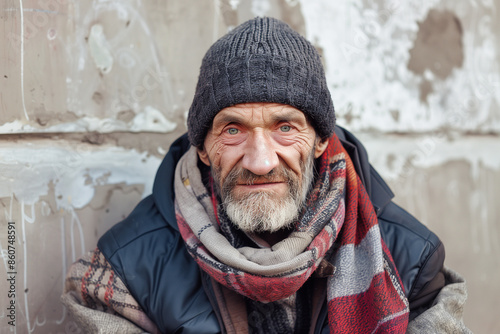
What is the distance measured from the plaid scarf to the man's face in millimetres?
86

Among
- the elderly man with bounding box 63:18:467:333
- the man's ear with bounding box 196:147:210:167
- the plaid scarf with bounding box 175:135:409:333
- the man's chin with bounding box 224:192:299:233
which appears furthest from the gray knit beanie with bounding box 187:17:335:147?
the man's chin with bounding box 224:192:299:233

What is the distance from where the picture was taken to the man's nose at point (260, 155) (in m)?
1.96

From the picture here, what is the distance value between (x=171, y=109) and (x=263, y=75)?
1.01 meters

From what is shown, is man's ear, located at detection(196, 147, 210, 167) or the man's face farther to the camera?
man's ear, located at detection(196, 147, 210, 167)

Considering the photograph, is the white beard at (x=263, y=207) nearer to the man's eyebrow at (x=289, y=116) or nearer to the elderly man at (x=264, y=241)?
the elderly man at (x=264, y=241)

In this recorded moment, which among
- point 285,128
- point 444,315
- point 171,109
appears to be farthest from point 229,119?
point 444,315

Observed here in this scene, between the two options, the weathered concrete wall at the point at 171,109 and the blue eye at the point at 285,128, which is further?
the weathered concrete wall at the point at 171,109

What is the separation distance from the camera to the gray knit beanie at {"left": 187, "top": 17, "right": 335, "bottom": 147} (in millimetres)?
1949

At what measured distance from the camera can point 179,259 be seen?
7.05 ft

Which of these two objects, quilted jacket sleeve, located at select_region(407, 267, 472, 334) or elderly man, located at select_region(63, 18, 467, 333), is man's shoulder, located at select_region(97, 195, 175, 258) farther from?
quilted jacket sleeve, located at select_region(407, 267, 472, 334)

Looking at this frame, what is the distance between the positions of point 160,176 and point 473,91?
290cm

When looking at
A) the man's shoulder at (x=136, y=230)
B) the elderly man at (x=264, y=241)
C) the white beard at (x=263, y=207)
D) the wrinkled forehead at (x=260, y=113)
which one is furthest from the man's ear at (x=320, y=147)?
the man's shoulder at (x=136, y=230)

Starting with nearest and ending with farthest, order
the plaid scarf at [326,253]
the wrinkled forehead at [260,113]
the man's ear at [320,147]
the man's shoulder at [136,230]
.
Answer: the plaid scarf at [326,253] → the wrinkled forehead at [260,113] → the man's shoulder at [136,230] → the man's ear at [320,147]

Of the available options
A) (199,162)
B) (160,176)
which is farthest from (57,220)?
(199,162)
